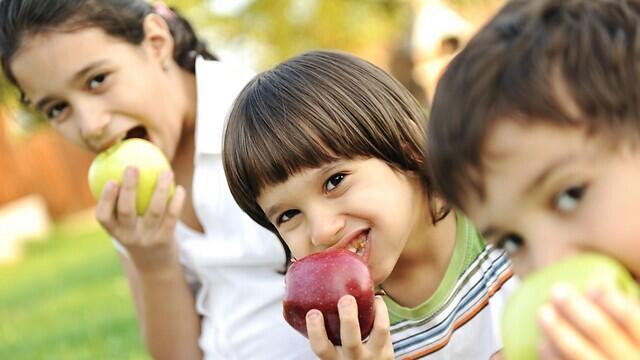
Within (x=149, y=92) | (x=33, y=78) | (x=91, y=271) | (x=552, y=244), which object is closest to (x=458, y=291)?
(x=552, y=244)

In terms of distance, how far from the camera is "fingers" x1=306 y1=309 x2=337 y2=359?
190 cm

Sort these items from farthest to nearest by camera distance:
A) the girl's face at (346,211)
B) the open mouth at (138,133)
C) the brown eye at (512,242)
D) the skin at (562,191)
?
the open mouth at (138,133) → the girl's face at (346,211) → the brown eye at (512,242) → the skin at (562,191)

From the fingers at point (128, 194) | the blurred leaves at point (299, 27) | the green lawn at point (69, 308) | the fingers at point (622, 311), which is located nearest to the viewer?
the fingers at point (622, 311)

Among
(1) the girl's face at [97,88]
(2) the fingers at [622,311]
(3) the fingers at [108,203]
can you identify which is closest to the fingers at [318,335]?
(2) the fingers at [622,311]

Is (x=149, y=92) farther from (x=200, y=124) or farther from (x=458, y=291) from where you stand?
(x=458, y=291)

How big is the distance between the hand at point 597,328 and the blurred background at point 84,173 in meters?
2.50

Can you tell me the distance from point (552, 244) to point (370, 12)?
12929mm

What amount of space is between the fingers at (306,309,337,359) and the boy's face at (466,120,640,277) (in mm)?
680

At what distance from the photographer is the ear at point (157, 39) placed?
288 cm

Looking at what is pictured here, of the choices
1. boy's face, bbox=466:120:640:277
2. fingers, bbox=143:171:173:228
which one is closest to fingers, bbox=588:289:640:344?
boy's face, bbox=466:120:640:277

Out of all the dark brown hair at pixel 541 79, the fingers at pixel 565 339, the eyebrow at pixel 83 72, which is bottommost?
the eyebrow at pixel 83 72

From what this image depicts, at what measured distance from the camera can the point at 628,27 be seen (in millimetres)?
1341

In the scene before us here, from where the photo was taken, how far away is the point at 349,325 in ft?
6.15

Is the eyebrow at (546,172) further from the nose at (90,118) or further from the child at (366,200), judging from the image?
the nose at (90,118)
